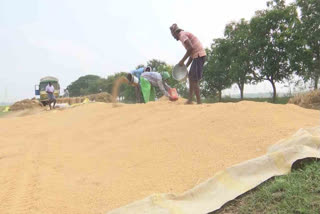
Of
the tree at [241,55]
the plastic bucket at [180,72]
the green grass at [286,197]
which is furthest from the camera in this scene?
the tree at [241,55]

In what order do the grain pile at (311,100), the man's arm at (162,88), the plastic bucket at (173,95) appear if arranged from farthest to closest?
1. the man's arm at (162,88)
2. the grain pile at (311,100)
3. the plastic bucket at (173,95)

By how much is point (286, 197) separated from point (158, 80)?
6.15 meters

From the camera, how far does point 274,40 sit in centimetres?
1738

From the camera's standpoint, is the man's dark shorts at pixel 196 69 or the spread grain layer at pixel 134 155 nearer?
the spread grain layer at pixel 134 155

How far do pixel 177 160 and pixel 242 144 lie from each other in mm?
642

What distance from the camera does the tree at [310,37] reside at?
16.1 m

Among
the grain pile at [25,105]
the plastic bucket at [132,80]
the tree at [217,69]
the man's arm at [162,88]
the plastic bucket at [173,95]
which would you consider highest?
the tree at [217,69]

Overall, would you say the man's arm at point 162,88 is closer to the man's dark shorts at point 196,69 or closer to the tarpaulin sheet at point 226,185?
the man's dark shorts at point 196,69

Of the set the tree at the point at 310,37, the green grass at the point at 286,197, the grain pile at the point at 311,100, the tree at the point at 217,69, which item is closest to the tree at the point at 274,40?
the tree at the point at 310,37

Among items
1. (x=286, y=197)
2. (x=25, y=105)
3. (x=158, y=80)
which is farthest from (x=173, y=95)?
(x=25, y=105)

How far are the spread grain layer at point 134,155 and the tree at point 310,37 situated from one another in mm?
13692

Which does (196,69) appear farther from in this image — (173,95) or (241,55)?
(241,55)

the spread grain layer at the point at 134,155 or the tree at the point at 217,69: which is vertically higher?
the tree at the point at 217,69

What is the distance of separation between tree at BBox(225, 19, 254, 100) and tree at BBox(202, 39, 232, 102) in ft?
1.99
